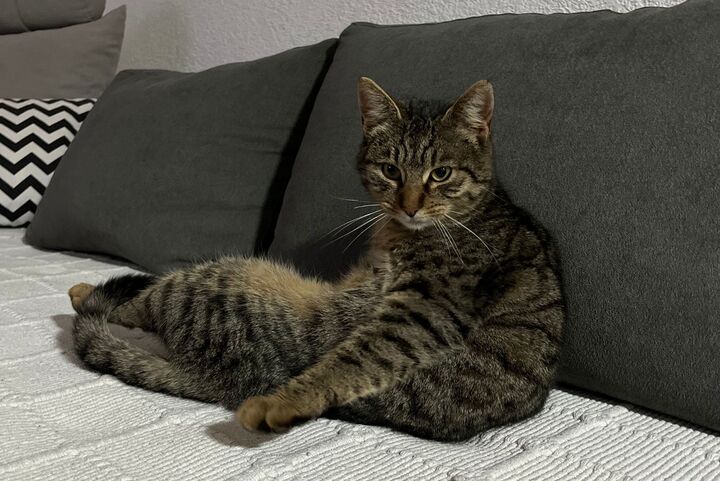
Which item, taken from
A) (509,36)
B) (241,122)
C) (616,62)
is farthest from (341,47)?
(616,62)

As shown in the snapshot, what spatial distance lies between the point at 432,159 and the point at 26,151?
1444mm

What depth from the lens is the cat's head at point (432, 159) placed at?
3.54 feet

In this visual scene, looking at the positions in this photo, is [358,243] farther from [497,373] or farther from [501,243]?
[497,373]

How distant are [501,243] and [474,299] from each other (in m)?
0.12

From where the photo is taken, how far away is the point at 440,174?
1.09 meters

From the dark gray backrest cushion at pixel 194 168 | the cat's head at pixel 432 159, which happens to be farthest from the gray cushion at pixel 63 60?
the cat's head at pixel 432 159

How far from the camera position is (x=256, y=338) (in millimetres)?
983

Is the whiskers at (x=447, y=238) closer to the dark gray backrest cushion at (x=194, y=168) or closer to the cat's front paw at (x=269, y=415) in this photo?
the cat's front paw at (x=269, y=415)

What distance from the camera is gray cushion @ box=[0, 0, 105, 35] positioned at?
8.19ft

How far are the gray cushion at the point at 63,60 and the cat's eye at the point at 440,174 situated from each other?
1.77 metres

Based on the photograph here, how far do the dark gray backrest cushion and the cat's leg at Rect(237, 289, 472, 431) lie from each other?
61 cm

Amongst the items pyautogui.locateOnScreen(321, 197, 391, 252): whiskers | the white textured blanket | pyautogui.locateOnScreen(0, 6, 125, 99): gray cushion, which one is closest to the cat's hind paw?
the white textured blanket

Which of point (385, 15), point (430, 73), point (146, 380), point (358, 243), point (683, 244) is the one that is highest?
point (385, 15)

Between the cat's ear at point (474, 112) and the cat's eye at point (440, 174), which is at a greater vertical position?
the cat's ear at point (474, 112)
